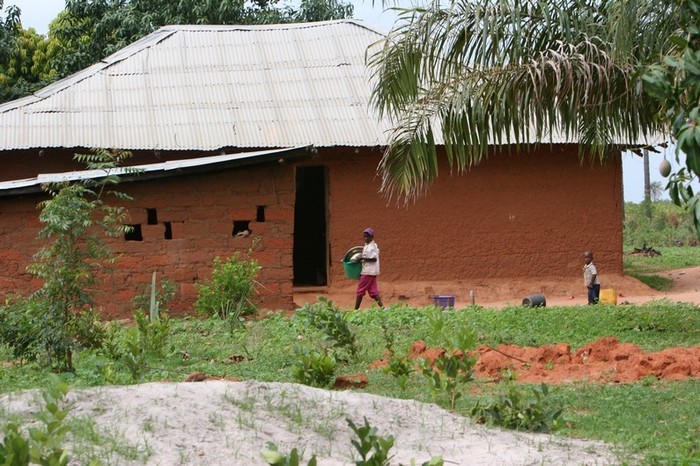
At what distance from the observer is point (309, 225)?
1944 centimetres

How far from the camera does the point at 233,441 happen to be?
515cm

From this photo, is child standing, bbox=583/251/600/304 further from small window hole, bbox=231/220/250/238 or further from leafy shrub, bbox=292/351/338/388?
leafy shrub, bbox=292/351/338/388

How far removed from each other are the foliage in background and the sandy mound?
19.8m

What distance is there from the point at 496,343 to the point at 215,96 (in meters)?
8.89

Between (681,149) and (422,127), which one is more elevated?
(422,127)

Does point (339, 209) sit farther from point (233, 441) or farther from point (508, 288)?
point (233, 441)

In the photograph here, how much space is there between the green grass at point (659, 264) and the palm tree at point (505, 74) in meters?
7.72

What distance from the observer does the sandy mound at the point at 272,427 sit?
16.6 feet

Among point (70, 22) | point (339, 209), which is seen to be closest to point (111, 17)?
point (70, 22)

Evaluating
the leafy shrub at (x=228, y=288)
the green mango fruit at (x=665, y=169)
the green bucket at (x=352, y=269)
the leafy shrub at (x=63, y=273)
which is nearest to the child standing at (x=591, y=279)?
the green bucket at (x=352, y=269)

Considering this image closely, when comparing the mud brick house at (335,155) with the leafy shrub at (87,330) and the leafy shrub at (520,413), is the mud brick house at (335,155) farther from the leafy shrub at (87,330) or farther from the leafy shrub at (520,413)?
the leafy shrub at (520,413)

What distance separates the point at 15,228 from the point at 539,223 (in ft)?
25.3

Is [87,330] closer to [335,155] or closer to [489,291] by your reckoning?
[335,155]

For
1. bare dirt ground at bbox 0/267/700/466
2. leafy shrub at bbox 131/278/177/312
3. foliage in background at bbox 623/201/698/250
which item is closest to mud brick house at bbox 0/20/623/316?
leafy shrub at bbox 131/278/177/312
